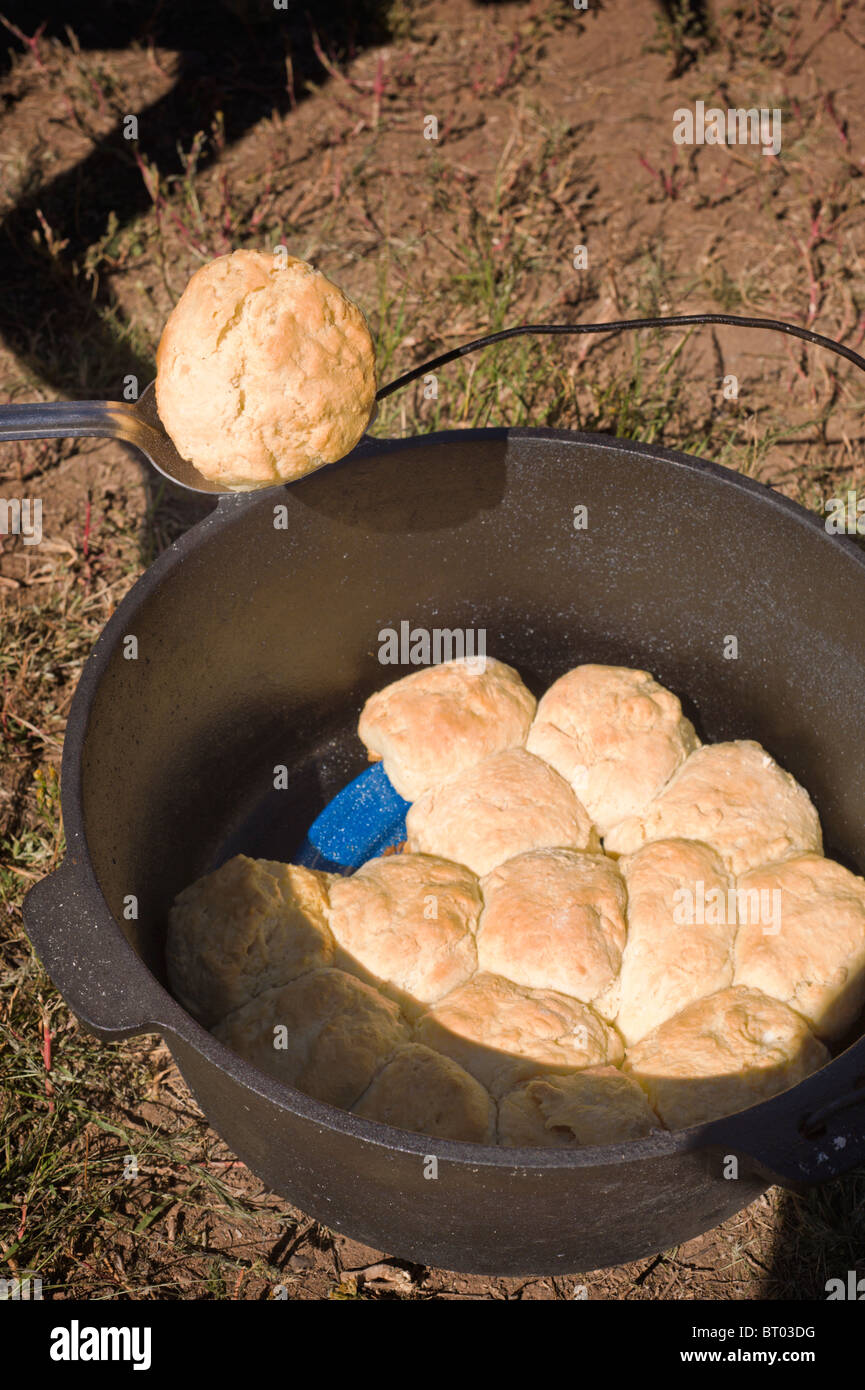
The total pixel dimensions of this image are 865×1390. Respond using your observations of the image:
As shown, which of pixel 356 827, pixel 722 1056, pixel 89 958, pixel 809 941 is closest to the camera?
pixel 89 958

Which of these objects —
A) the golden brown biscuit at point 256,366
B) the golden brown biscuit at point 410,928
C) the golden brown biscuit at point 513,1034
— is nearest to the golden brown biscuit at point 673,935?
the golden brown biscuit at point 513,1034

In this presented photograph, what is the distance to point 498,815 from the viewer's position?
2.87 m

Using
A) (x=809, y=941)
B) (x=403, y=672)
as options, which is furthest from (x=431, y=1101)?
(x=403, y=672)

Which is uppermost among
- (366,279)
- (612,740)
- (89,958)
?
(366,279)

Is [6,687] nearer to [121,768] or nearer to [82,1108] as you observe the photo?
[121,768]

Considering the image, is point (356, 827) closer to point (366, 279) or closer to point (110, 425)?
point (110, 425)

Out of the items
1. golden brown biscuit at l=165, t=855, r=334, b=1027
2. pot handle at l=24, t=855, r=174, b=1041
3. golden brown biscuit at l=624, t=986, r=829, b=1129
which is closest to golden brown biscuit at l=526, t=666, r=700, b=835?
golden brown biscuit at l=624, t=986, r=829, b=1129

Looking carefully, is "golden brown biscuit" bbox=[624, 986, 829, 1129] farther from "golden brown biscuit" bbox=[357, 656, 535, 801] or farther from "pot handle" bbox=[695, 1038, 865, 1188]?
"golden brown biscuit" bbox=[357, 656, 535, 801]

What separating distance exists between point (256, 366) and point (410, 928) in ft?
4.38

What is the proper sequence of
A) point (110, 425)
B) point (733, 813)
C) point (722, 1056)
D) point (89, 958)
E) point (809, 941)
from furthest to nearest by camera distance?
point (733, 813), point (809, 941), point (722, 1056), point (110, 425), point (89, 958)

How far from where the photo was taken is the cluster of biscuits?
2355mm

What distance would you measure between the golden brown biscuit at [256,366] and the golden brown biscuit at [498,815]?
105cm

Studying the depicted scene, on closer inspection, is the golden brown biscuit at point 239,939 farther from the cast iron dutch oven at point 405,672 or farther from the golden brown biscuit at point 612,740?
the golden brown biscuit at point 612,740

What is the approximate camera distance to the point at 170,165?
530 cm
